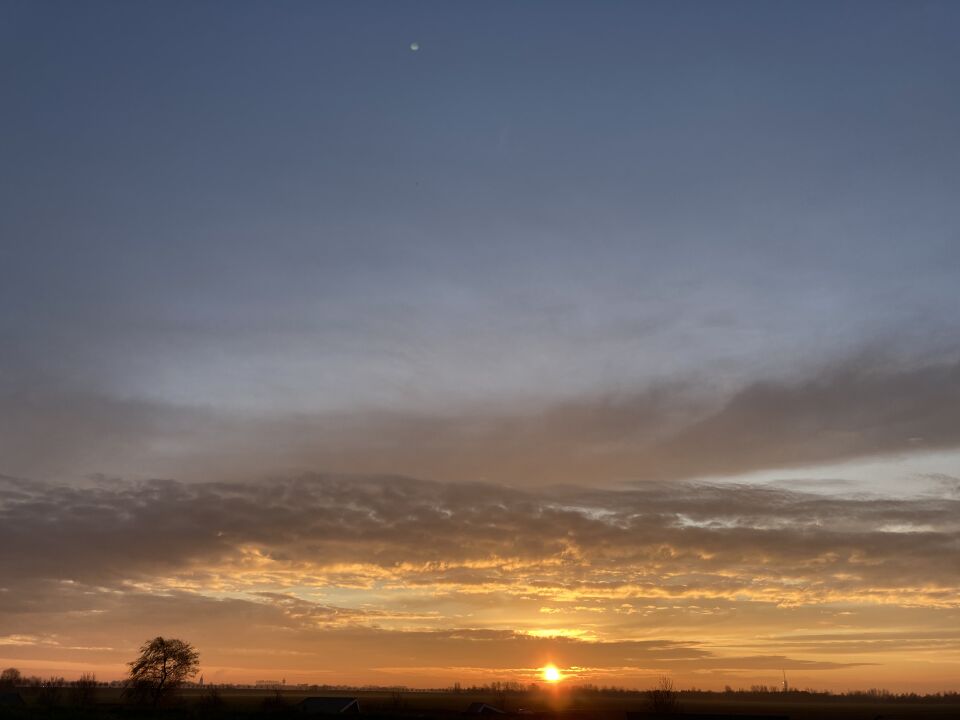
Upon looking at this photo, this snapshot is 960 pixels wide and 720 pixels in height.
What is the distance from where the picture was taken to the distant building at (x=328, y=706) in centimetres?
13200

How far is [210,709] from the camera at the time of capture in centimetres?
12119

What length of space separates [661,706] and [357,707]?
166 ft

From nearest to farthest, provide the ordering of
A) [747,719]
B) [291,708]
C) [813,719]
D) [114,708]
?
[747,719], [114,708], [291,708], [813,719]

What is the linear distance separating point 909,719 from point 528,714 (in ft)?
209

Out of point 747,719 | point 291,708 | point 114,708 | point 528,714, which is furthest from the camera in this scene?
point 291,708

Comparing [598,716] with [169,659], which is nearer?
[598,716]

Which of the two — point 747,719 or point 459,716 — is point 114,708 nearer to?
point 459,716

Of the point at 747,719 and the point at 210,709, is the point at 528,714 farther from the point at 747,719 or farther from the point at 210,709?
the point at 210,709

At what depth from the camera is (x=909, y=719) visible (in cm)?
13075

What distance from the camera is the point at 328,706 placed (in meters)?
136

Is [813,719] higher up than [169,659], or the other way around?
[169,659]

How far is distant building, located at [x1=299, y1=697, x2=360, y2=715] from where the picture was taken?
132 metres

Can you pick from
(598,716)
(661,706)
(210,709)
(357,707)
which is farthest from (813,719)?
(210,709)

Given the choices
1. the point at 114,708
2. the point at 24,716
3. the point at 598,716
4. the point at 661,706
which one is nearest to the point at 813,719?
the point at 661,706
